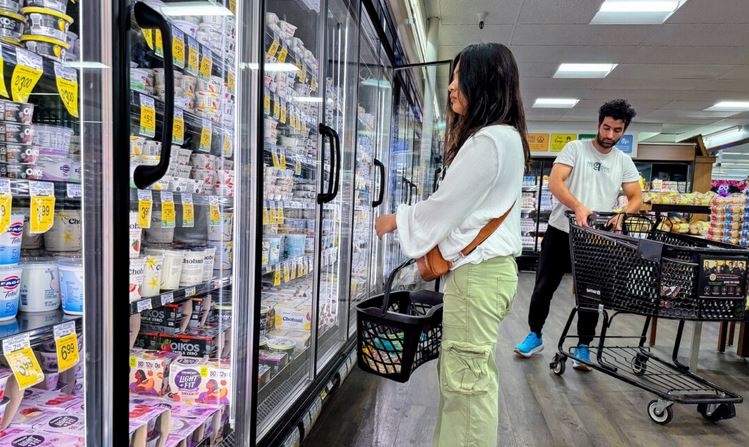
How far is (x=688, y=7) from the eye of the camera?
4832 mm

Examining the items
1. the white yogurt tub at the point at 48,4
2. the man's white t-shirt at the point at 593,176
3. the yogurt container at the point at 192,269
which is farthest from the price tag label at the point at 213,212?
the man's white t-shirt at the point at 593,176

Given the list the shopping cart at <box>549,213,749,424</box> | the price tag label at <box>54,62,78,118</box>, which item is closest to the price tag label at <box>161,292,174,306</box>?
the price tag label at <box>54,62,78,118</box>

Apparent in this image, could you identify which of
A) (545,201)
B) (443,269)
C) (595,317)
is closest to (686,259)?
(595,317)

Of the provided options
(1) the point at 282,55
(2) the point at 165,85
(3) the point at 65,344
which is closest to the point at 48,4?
(2) the point at 165,85

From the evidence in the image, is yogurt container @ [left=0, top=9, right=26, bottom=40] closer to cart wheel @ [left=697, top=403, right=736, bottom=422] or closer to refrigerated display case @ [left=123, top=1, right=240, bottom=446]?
refrigerated display case @ [left=123, top=1, right=240, bottom=446]

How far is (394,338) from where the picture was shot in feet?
4.66

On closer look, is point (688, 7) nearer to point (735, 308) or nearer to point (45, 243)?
point (735, 308)

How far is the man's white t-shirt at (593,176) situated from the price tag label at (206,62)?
7.67 feet

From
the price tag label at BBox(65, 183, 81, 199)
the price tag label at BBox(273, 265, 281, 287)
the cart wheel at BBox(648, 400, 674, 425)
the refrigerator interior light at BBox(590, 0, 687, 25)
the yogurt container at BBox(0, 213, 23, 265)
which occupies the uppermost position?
the refrigerator interior light at BBox(590, 0, 687, 25)

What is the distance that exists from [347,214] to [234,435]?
141 centimetres

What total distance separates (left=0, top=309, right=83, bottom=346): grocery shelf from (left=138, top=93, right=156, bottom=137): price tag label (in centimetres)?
45

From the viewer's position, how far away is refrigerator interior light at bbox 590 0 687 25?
4.84 metres

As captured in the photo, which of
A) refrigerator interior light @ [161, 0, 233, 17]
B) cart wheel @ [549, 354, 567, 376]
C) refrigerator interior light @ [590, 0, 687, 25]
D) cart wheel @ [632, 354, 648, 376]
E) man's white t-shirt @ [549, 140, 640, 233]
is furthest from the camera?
refrigerator interior light @ [590, 0, 687, 25]

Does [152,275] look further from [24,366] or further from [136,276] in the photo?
[24,366]
